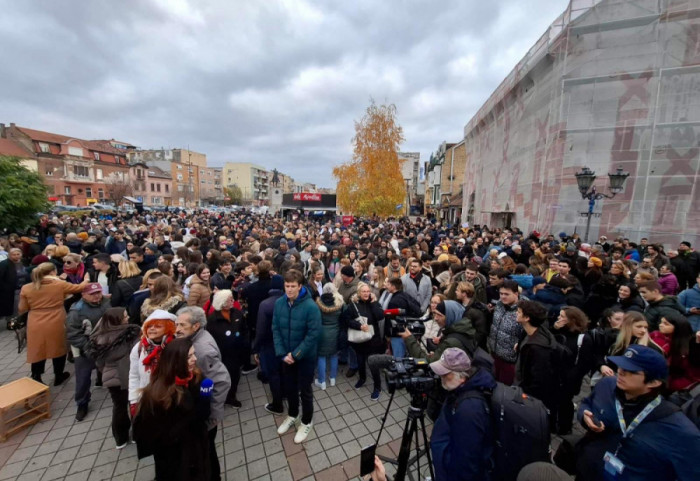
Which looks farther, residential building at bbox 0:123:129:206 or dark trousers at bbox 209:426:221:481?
residential building at bbox 0:123:129:206

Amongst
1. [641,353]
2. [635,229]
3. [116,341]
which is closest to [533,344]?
[641,353]

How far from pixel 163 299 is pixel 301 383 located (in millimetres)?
2181

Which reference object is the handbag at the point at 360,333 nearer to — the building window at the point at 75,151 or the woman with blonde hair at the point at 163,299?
the woman with blonde hair at the point at 163,299

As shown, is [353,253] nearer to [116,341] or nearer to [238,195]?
[116,341]

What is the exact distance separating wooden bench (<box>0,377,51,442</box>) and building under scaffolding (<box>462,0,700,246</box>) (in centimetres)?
1607

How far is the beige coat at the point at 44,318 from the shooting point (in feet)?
13.5

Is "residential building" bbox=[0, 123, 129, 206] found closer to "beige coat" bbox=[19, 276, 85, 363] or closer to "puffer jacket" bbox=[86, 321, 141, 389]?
"beige coat" bbox=[19, 276, 85, 363]

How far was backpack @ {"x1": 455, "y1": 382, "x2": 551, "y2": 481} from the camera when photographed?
193 centimetres

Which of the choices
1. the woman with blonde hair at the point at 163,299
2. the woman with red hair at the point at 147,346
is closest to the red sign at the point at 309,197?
the woman with blonde hair at the point at 163,299

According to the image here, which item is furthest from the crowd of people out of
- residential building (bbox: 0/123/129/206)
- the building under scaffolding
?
residential building (bbox: 0/123/129/206)

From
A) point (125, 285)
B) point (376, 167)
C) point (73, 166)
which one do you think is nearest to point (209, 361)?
point (125, 285)

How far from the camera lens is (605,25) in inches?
440

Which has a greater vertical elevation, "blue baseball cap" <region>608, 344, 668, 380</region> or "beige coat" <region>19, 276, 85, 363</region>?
"blue baseball cap" <region>608, 344, 668, 380</region>

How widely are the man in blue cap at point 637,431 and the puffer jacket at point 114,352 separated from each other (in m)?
→ 4.47
